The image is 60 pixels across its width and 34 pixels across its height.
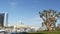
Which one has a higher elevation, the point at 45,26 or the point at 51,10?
the point at 51,10

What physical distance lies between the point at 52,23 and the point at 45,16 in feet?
4.29

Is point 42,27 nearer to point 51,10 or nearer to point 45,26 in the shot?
point 45,26

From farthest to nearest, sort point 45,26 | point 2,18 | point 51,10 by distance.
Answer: point 2,18 < point 45,26 < point 51,10

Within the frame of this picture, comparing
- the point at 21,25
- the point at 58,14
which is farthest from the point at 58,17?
the point at 21,25

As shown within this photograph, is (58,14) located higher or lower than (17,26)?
higher

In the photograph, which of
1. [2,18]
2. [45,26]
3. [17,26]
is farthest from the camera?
[2,18]

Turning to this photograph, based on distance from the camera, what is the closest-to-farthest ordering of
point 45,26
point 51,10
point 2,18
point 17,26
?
point 51,10
point 45,26
point 17,26
point 2,18

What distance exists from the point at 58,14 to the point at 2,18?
35.5ft

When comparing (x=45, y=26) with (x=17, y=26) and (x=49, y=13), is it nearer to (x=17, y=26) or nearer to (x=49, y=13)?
(x=49, y=13)

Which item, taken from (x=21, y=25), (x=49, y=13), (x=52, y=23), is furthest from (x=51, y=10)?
(x=21, y=25)

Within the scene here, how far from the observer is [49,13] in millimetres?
18719

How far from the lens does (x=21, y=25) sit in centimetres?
2261

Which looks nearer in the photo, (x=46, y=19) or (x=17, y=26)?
(x=46, y=19)

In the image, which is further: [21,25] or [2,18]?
[2,18]
